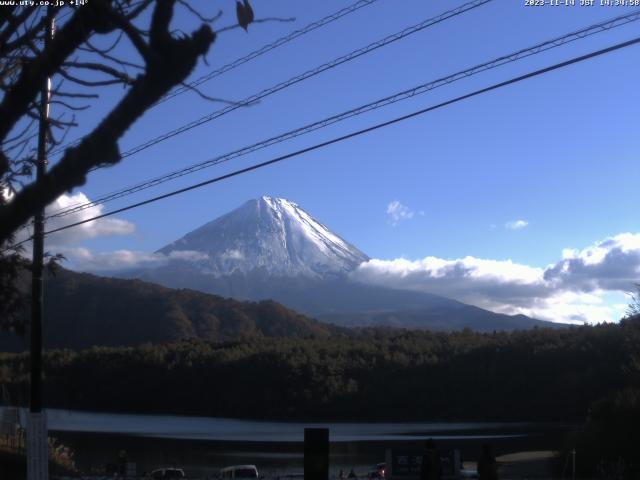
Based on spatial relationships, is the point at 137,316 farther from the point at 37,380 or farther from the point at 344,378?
the point at 37,380

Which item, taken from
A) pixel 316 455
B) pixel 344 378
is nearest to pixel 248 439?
pixel 344 378

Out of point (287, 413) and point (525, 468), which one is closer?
point (525, 468)

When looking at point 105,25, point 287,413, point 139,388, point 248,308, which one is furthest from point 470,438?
point 248,308

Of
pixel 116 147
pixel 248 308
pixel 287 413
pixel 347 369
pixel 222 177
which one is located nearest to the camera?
pixel 116 147

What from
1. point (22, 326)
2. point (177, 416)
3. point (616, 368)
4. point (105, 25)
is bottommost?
point (177, 416)

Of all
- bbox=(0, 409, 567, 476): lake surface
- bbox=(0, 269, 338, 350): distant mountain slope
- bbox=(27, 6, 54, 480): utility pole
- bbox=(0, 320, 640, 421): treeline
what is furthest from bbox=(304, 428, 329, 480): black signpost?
bbox=(0, 269, 338, 350): distant mountain slope

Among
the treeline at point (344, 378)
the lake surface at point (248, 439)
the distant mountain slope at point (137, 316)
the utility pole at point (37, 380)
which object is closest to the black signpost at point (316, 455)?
the utility pole at point (37, 380)

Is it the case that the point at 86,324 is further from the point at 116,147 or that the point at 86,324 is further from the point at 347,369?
the point at 116,147
